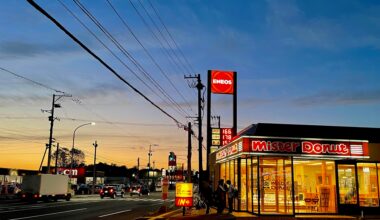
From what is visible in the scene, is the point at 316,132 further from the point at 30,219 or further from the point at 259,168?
the point at 30,219

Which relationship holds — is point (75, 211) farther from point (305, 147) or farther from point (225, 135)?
point (225, 135)

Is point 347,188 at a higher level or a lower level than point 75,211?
higher

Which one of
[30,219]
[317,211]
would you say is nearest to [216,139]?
[317,211]

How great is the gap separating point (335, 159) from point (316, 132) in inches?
120

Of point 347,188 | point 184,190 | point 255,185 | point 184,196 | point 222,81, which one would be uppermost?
point 222,81

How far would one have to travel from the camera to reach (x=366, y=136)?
24.8 meters

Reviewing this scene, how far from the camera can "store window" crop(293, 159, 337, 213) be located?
74.5ft

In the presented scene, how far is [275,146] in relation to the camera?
72.0ft

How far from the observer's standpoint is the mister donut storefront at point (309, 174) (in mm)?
Answer: 22016

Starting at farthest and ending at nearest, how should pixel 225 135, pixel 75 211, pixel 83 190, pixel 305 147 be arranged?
pixel 83 190, pixel 225 135, pixel 75 211, pixel 305 147

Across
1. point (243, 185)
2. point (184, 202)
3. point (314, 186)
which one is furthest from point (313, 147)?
point (184, 202)

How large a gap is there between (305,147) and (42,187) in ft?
104

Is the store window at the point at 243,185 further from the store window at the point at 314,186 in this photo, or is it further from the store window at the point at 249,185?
the store window at the point at 314,186

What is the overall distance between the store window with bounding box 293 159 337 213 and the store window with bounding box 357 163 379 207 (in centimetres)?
157
